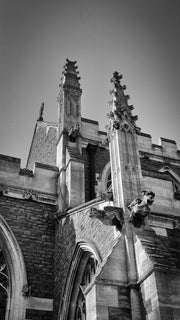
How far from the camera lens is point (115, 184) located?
27.5ft

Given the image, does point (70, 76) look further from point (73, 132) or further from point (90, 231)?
point (90, 231)

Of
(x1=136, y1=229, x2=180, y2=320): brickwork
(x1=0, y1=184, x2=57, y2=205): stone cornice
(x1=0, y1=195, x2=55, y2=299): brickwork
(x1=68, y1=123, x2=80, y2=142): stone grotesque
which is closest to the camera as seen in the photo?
(x1=136, y1=229, x2=180, y2=320): brickwork

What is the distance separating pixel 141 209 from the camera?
24.1ft

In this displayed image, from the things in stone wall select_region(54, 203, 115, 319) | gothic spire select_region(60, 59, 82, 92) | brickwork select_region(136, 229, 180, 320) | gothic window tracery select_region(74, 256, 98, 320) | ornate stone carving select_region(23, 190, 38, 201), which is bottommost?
brickwork select_region(136, 229, 180, 320)

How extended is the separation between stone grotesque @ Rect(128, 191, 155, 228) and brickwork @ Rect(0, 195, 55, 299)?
11.4ft

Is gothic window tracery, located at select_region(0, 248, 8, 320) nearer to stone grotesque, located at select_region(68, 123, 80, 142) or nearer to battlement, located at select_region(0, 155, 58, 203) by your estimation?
battlement, located at select_region(0, 155, 58, 203)

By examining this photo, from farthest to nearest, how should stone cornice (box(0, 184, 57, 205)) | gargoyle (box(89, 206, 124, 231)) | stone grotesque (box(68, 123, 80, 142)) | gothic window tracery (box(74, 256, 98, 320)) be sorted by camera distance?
1. stone grotesque (box(68, 123, 80, 142))
2. stone cornice (box(0, 184, 57, 205))
3. gothic window tracery (box(74, 256, 98, 320))
4. gargoyle (box(89, 206, 124, 231))

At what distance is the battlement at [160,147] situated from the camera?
15438 mm

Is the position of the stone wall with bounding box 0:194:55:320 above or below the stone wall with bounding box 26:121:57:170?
below

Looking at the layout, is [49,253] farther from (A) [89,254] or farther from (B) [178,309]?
(B) [178,309]

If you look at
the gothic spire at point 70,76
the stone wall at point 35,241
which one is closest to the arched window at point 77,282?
the stone wall at point 35,241

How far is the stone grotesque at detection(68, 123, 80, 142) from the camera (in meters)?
13.2

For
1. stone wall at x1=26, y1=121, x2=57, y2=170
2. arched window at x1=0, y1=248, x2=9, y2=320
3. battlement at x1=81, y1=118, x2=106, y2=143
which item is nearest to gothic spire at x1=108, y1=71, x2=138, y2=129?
arched window at x1=0, y1=248, x2=9, y2=320

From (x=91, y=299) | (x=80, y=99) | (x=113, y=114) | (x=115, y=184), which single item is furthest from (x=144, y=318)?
(x=80, y=99)
